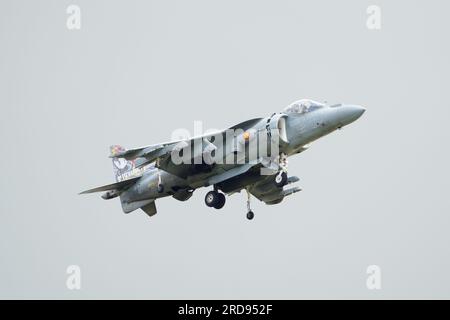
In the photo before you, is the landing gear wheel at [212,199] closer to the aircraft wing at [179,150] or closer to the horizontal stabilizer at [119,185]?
the aircraft wing at [179,150]

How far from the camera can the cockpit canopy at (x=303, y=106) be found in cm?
3131

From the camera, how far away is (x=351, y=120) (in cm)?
3064

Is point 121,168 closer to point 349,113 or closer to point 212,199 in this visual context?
point 212,199

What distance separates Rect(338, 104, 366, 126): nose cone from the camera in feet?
100

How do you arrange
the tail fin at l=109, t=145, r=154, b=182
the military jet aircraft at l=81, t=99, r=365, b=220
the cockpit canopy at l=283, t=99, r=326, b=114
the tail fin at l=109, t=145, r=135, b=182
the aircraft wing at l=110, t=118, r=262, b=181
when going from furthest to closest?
1. the tail fin at l=109, t=145, r=135, b=182
2. the tail fin at l=109, t=145, r=154, b=182
3. the aircraft wing at l=110, t=118, r=262, b=181
4. the cockpit canopy at l=283, t=99, r=326, b=114
5. the military jet aircraft at l=81, t=99, r=365, b=220

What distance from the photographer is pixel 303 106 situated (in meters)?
31.5

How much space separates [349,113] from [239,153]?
411 centimetres

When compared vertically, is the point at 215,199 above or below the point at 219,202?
above

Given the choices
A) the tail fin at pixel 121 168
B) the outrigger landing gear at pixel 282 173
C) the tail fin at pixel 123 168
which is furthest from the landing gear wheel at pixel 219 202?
the tail fin at pixel 121 168

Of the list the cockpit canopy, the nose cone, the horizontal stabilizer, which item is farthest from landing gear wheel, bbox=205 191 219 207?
the nose cone

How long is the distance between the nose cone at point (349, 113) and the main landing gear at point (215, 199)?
5345 millimetres

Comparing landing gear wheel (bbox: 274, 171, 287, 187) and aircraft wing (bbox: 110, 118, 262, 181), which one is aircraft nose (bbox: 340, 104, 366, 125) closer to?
landing gear wheel (bbox: 274, 171, 287, 187)

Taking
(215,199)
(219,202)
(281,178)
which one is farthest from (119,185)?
(281,178)

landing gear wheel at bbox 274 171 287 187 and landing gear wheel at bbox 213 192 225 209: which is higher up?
landing gear wheel at bbox 274 171 287 187
